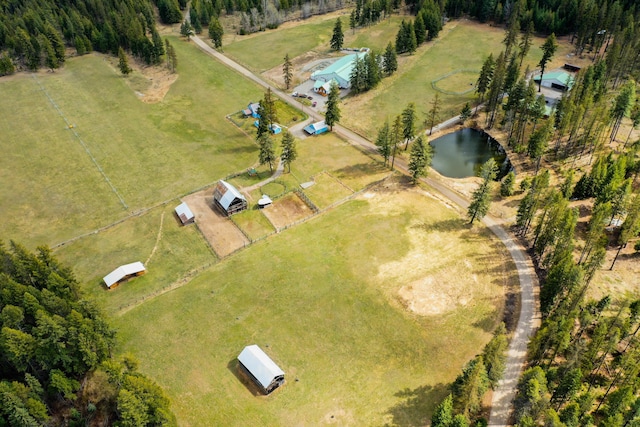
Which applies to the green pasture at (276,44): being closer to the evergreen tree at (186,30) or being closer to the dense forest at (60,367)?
the evergreen tree at (186,30)

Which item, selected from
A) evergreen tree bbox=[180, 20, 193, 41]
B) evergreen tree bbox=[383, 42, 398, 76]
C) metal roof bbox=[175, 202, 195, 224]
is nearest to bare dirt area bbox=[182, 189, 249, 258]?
metal roof bbox=[175, 202, 195, 224]

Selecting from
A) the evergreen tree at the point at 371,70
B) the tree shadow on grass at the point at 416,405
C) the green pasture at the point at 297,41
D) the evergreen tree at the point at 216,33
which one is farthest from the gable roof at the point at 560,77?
the evergreen tree at the point at 216,33

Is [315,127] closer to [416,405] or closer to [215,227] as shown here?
[215,227]

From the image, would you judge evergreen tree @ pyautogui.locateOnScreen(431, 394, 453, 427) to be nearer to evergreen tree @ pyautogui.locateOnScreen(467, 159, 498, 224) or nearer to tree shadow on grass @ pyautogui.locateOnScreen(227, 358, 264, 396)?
tree shadow on grass @ pyautogui.locateOnScreen(227, 358, 264, 396)

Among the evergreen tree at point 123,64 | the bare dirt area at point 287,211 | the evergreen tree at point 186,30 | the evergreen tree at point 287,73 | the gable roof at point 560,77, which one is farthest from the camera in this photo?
the evergreen tree at point 186,30

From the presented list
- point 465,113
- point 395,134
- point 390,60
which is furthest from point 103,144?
point 465,113

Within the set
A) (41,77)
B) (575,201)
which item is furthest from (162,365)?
(41,77)
